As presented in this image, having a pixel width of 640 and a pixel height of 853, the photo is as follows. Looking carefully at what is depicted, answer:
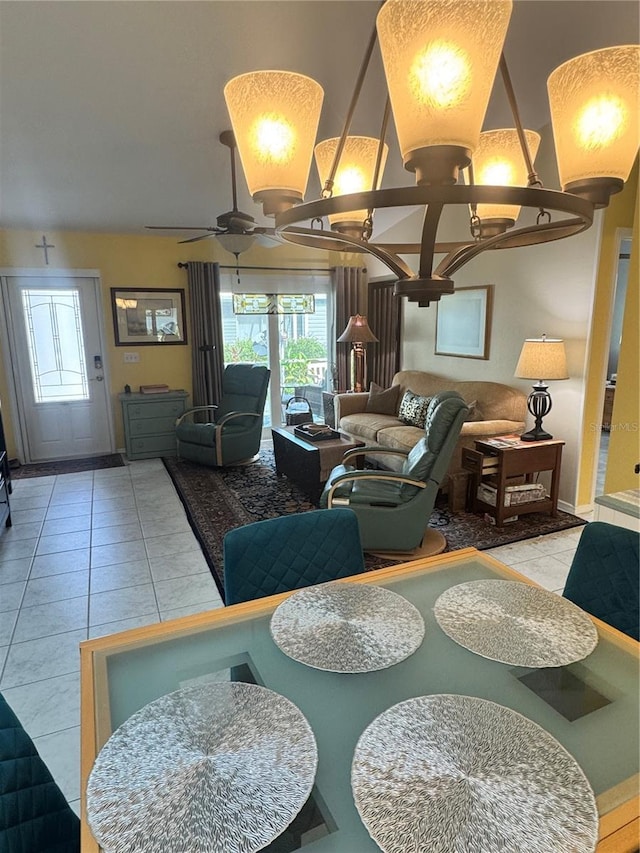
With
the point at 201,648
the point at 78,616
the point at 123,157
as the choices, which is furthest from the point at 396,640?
the point at 123,157

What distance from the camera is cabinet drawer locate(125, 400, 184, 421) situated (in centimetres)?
568

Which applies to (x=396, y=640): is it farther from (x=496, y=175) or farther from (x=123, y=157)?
(x=123, y=157)

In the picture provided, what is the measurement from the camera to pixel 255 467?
5398mm

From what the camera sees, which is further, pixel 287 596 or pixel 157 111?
pixel 157 111

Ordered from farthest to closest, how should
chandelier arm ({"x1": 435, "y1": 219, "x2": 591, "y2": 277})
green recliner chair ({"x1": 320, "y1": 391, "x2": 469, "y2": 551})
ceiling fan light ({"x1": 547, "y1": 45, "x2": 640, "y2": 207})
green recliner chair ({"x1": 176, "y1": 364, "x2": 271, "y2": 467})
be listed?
green recliner chair ({"x1": 176, "y1": 364, "x2": 271, "y2": 467}) < green recliner chair ({"x1": 320, "y1": 391, "x2": 469, "y2": 551}) < chandelier arm ({"x1": 435, "y1": 219, "x2": 591, "y2": 277}) < ceiling fan light ({"x1": 547, "y1": 45, "x2": 640, "y2": 207})

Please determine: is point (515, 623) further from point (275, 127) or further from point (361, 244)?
point (275, 127)

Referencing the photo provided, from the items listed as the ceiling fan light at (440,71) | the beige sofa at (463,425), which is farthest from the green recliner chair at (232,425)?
the ceiling fan light at (440,71)

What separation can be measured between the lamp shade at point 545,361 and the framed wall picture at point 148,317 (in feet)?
13.4

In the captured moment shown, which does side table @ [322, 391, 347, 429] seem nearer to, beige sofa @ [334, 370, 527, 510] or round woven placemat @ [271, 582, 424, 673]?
beige sofa @ [334, 370, 527, 510]

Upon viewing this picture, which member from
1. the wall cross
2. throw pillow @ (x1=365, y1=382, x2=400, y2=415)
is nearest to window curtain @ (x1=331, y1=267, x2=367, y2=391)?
throw pillow @ (x1=365, y1=382, x2=400, y2=415)

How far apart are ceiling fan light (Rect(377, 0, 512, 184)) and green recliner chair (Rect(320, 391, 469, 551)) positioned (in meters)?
2.20

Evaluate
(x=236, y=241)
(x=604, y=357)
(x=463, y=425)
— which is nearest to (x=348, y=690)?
(x=463, y=425)

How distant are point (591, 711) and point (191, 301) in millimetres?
5655

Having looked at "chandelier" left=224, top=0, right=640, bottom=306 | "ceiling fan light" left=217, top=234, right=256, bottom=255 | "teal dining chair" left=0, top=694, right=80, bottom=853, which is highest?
"ceiling fan light" left=217, top=234, right=256, bottom=255
